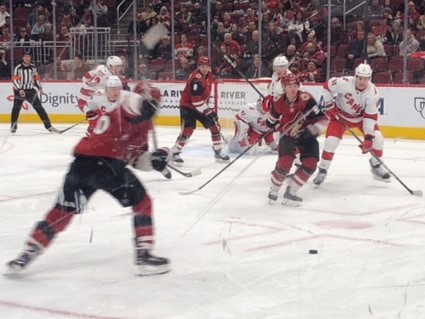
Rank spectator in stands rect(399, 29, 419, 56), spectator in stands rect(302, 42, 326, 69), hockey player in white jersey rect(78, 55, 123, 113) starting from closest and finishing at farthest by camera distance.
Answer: hockey player in white jersey rect(78, 55, 123, 113)
spectator in stands rect(399, 29, 419, 56)
spectator in stands rect(302, 42, 326, 69)

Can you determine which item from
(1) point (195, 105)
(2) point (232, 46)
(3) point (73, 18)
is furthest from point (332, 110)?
(3) point (73, 18)

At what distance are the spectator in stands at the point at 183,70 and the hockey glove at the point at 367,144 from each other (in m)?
5.89

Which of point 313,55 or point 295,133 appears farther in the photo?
point 313,55

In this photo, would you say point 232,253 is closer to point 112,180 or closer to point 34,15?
point 112,180

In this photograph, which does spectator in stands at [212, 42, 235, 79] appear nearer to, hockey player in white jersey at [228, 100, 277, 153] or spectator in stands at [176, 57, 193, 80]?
spectator in stands at [176, 57, 193, 80]

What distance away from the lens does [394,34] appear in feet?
34.1

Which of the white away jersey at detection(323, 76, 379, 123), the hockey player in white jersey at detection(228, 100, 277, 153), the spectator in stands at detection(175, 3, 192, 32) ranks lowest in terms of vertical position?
the hockey player in white jersey at detection(228, 100, 277, 153)

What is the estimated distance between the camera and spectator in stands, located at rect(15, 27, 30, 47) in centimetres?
1343

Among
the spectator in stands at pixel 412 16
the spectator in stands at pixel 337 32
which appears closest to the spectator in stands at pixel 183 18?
the spectator in stands at pixel 337 32

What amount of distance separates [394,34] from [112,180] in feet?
23.8

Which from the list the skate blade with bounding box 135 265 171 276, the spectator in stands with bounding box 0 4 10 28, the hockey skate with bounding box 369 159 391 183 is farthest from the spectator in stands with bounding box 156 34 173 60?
the skate blade with bounding box 135 265 171 276

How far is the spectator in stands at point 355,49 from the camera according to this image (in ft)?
34.4

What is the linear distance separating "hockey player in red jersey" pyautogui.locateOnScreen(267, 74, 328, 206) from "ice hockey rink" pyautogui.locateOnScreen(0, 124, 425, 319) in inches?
6.7

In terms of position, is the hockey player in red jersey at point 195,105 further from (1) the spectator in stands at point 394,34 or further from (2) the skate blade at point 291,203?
(1) the spectator in stands at point 394,34
